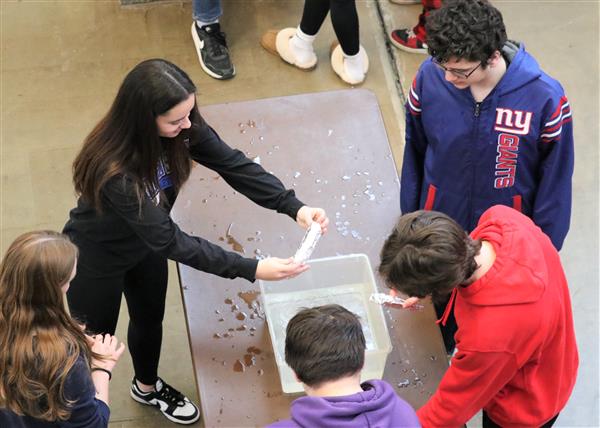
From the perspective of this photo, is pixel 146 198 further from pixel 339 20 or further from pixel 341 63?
pixel 341 63

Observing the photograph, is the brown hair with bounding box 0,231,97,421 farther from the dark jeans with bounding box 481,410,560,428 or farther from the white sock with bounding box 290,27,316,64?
the white sock with bounding box 290,27,316,64

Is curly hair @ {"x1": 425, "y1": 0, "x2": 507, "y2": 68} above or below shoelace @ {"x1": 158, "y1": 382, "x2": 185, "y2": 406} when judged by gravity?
above

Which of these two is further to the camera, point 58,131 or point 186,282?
point 58,131

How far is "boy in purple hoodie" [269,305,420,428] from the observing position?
154cm

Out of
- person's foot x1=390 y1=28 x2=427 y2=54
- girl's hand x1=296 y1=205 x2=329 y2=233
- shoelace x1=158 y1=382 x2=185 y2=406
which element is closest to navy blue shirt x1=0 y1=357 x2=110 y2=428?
girl's hand x1=296 y1=205 x2=329 y2=233

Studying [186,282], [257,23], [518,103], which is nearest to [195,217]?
[186,282]

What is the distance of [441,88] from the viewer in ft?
7.20

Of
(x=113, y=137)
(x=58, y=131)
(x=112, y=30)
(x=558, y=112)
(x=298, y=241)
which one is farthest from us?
(x=112, y=30)

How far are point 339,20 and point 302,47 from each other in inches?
14.3

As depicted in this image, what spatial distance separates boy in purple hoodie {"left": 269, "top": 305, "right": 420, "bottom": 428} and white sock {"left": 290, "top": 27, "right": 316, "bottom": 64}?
90.5 inches

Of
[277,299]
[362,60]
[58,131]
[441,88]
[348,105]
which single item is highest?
[441,88]

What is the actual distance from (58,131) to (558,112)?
A: 7.85 ft

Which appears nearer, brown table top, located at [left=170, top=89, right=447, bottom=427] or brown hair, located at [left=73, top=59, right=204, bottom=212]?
brown hair, located at [left=73, top=59, right=204, bottom=212]

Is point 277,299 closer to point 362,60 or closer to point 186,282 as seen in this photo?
point 186,282
